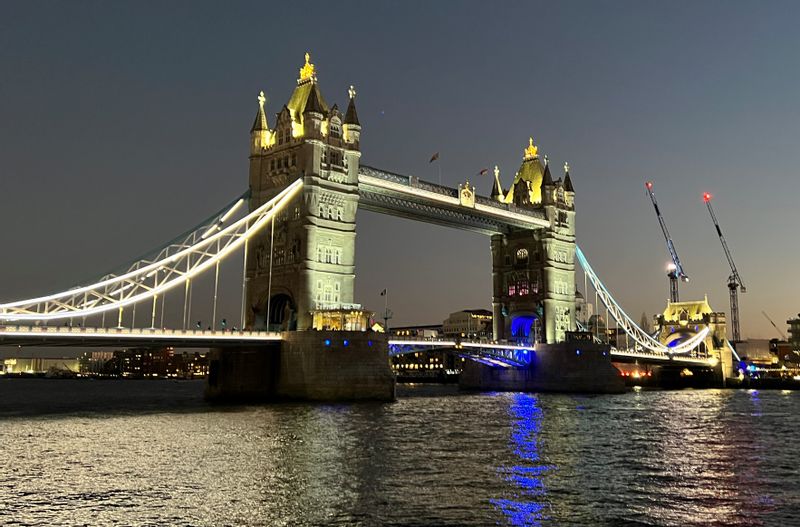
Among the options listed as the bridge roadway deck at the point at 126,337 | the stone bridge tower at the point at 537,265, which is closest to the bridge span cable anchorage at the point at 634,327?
the stone bridge tower at the point at 537,265

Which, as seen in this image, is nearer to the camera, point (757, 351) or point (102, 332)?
point (102, 332)

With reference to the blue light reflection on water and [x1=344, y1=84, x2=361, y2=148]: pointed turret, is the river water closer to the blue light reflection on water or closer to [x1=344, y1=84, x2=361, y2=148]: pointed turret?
the blue light reflection on water

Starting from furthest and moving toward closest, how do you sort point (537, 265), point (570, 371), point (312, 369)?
point (537, 265)
point (570, 371)
point (312, 369)

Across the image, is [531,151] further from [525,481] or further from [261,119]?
[525,481]

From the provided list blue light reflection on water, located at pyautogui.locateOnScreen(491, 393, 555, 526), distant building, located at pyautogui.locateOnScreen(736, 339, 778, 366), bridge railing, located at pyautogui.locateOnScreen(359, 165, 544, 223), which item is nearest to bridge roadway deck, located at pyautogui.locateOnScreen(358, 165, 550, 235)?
bridge railing, located at pyautogui.locateOnScreen(359, 165, 544, 223)

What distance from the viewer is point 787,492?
22.0 meters

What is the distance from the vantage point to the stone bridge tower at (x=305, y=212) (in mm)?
62812

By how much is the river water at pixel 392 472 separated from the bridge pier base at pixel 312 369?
12849 millimetres

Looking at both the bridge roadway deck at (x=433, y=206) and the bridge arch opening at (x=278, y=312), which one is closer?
the bridge arch opening at (x=278, y=312)

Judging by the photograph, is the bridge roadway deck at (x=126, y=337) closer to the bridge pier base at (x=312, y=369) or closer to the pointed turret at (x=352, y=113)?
the bridge pier base at (x=312, y=369)

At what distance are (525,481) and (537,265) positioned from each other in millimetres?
70651

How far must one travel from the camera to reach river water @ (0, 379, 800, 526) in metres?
18.5

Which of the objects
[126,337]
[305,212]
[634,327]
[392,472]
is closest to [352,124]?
[305,212]

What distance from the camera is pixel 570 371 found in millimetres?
86312
